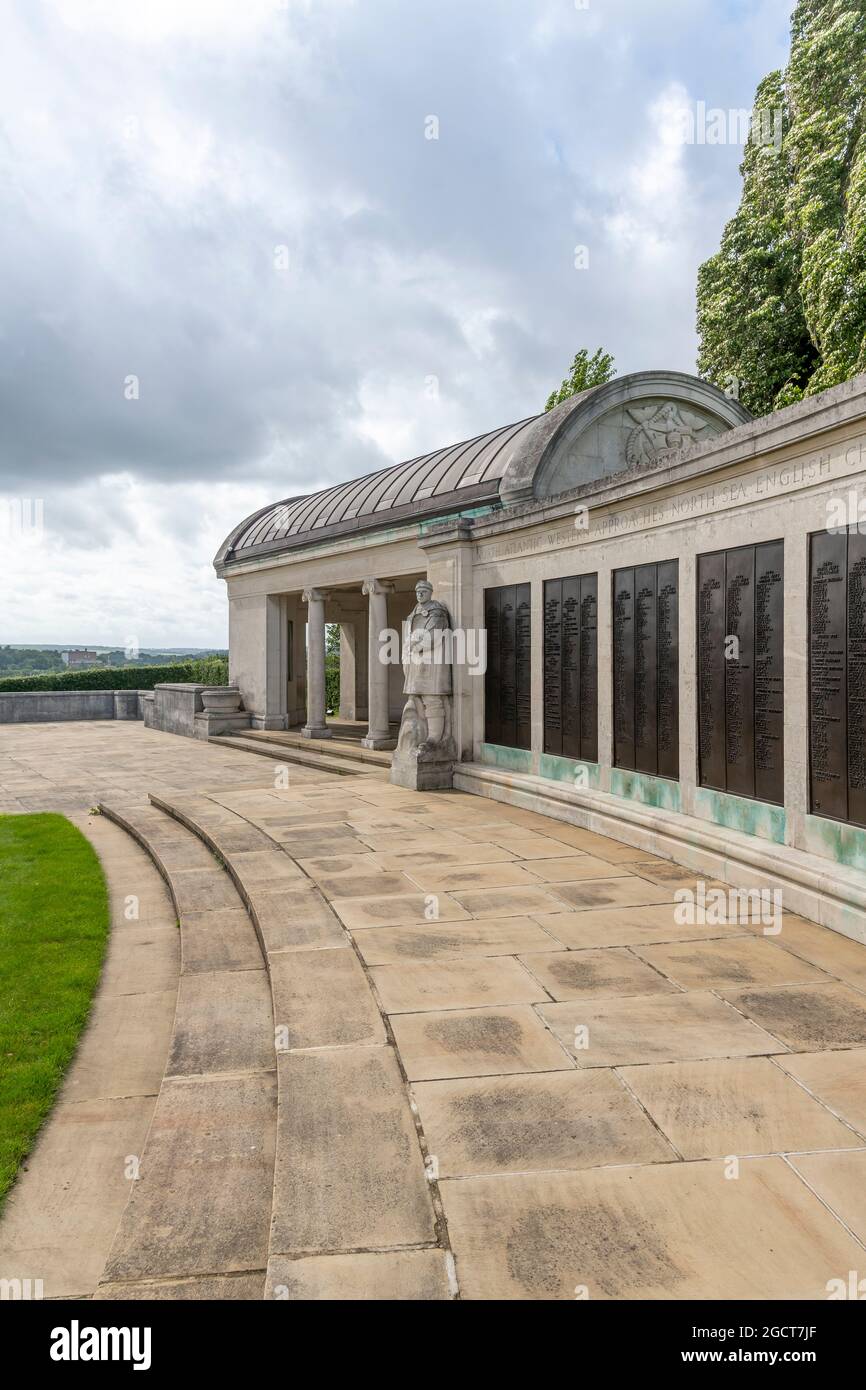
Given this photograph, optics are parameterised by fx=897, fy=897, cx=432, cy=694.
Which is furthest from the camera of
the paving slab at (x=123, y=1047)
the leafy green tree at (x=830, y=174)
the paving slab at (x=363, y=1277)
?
the leafy green tree at (x=830, y=174)

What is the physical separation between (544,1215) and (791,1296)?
810 millimetres

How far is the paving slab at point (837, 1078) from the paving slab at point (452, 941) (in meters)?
1.88

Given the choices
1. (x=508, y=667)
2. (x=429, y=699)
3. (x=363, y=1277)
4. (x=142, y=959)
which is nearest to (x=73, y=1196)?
(x=363, y=1277)

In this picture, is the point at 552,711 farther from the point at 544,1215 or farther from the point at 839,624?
the point at 544,1215

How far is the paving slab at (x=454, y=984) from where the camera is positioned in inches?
198

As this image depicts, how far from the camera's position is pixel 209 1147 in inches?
154

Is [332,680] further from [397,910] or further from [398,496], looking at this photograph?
[397,910]

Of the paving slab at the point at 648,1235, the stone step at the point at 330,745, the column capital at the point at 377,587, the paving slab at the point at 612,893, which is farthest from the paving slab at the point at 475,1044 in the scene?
the column capital at the point at 377,587

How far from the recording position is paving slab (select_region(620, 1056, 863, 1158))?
11.8ft

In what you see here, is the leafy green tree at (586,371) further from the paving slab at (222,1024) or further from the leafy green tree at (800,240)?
the paving slab at (222,1024)

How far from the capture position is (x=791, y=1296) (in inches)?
110

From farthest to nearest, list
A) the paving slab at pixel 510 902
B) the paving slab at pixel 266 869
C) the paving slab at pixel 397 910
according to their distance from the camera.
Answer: the paving slab at pixel 266 869
the paving slab at pixel 510 902
the paving slab at pixel 397 910

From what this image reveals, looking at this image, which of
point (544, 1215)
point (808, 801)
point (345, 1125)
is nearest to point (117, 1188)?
point (345, 1125)

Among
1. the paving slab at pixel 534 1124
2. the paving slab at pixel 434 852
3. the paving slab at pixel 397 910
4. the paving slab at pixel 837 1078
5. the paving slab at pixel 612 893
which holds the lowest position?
the paving slab at pixel 534 1124
